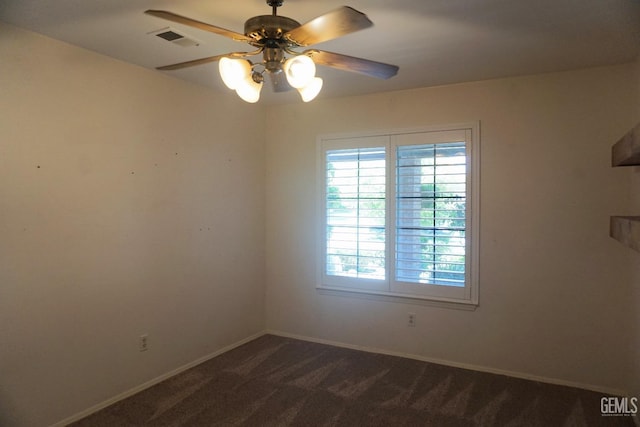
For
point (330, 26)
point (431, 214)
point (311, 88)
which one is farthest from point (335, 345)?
point (330, 26)

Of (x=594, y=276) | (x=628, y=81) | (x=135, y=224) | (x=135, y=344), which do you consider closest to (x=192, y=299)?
(x=135, y=344)

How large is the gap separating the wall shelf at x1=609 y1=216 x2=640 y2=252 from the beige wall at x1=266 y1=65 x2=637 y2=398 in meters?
0.46

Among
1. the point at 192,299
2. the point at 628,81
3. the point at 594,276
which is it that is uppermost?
the point at 628,81

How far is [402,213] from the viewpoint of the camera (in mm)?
3609

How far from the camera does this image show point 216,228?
3732 millimetres

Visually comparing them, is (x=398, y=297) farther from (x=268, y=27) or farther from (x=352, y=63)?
(x=268, y=27)

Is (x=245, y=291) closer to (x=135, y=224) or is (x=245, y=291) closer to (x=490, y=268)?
(x=135, y=224)

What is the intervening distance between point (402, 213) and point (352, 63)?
1908 mm

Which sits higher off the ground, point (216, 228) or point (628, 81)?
point (628, 81)

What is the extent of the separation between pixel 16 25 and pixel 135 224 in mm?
1415

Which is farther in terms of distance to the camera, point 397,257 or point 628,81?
point 397,257

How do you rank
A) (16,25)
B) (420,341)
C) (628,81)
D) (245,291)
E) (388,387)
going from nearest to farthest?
(16,25)
(628,81)
(388,387)
(420,341)
(245,291)

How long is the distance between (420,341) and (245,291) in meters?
1.78

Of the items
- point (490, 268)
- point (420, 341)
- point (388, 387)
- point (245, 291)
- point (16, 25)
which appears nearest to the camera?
point (16, 25)
